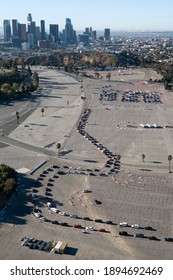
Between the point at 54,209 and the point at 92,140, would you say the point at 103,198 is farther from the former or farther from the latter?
the point at 92,140

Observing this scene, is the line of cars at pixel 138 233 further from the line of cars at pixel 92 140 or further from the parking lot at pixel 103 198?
the line of cars at pixel 92 140

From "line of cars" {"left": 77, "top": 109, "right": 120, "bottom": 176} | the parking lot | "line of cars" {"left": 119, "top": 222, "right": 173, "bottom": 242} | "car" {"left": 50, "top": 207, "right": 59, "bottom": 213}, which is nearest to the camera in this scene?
the parking lot

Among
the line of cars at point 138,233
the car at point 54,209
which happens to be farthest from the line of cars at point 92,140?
the line of cars at point 138,233

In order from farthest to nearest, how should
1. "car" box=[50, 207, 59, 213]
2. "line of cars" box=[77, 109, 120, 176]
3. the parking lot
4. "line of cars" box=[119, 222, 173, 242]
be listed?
1. "line of cars" box=[77, 109, 120, 176]
2. "car" box=[50, 207, 59, 213]
3. "line of cars" box=[119, 222, 173, 242]
4. the parking lot

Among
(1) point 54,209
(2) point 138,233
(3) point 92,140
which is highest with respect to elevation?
(3) point 92,140

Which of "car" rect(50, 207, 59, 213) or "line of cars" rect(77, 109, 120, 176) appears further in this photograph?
"line of cars" rect(77, 109, 120, 176)

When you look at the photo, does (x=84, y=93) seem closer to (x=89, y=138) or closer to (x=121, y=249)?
(x=89, y=138)

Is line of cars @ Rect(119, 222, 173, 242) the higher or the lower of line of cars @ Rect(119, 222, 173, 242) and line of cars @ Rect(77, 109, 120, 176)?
the lower

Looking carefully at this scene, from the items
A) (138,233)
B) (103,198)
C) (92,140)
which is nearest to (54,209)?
(103,198)

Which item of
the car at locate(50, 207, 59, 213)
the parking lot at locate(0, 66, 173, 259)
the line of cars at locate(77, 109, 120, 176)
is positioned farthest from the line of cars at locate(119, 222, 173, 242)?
the line of cars at locate(77, 109, 120, 176)

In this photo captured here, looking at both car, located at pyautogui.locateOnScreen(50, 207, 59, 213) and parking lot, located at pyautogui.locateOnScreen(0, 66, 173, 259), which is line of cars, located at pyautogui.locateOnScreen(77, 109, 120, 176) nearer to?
parking lot, located at pyautogui.locateOnScreen(0, 66, 173, 259)
